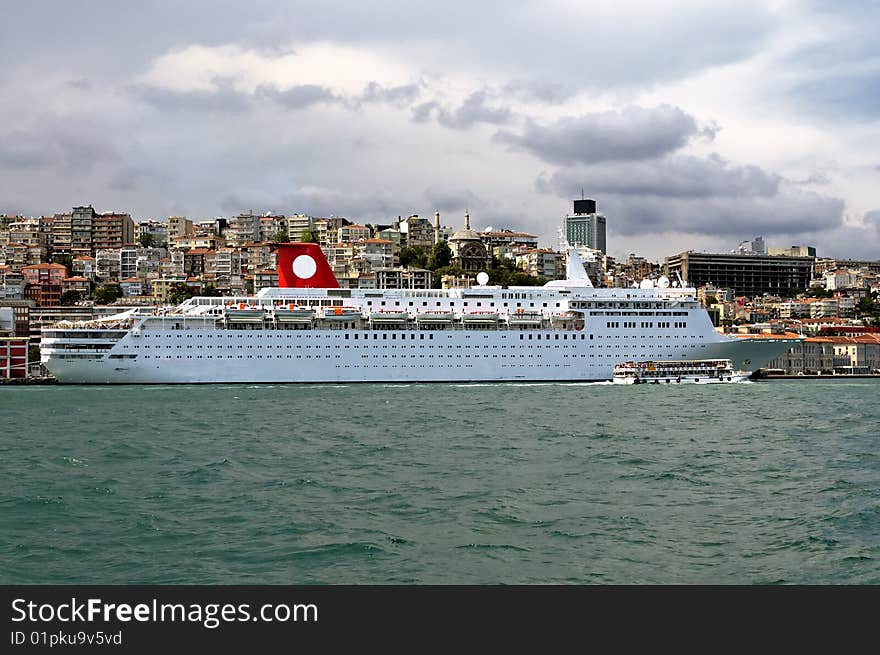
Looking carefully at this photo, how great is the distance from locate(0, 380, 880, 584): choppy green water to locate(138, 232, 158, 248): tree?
7000 centimetres

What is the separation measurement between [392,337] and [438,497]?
79.7 feet

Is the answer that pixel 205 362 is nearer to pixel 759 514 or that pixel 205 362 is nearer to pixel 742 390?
pixel 742 390

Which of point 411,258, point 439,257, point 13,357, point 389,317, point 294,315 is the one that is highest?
point 411,258

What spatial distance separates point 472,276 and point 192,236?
32.7 meters

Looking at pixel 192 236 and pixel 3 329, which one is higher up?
pixel 192 236

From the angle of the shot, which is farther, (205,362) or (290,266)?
(290,266)

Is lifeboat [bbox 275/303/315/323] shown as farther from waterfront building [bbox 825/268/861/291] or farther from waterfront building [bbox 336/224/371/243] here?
waterfront building [bbox 825/268/861/291]

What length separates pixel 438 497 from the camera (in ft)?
42.1

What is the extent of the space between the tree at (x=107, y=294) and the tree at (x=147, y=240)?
64.4 feet

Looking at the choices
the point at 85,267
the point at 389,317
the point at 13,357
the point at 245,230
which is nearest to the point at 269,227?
the point at 245,230

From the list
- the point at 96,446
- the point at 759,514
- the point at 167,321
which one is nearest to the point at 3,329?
the point at 167,321

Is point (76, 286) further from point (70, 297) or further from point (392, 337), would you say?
point (392, 337)

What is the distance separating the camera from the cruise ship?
35.8 meters

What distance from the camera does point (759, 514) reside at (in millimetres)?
11930
